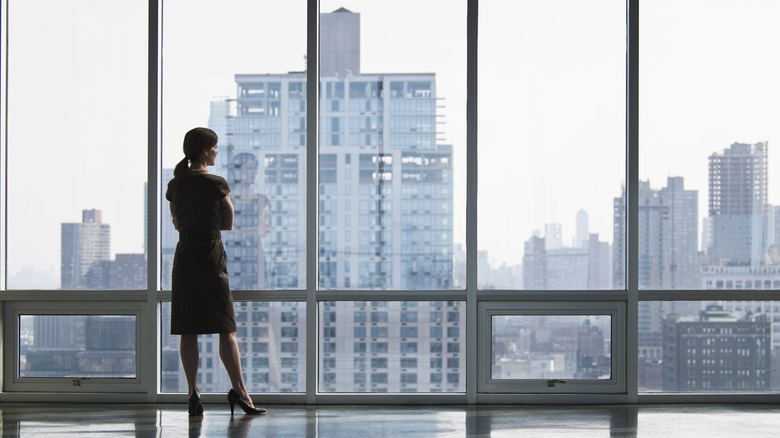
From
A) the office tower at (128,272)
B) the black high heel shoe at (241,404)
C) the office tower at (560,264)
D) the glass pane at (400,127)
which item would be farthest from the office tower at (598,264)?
the office tower at (128,272)

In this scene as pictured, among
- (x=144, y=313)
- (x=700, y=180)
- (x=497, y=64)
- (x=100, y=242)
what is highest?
(x=497, y=64)

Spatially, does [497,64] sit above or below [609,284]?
above

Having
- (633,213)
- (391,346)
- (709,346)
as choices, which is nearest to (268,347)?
(391,346)

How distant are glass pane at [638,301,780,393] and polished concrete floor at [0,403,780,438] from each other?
151 mm

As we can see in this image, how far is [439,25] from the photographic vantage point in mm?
4258

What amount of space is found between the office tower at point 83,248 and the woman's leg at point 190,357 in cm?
74

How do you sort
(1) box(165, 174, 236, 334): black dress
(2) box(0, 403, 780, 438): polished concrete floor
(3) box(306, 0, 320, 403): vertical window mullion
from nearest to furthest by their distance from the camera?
(2) box(0, 403, 780, 438): polished concrete floor < (1) box(165, 174, 236, 334): black dress < (3) box(306, 0, 320, 403): vertical window mullion

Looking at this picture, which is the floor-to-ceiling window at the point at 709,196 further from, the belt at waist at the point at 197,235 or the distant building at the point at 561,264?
the belt at waist at the point at 197,235

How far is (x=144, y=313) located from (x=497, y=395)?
186 cm

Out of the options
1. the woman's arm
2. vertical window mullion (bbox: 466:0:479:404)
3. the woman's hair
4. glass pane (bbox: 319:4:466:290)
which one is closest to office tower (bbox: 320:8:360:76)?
glass pane (bbox: 319:4:466:290)

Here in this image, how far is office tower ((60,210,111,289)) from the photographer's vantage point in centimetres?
430

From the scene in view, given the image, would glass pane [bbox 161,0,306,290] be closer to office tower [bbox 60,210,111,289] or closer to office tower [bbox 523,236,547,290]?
office tower [bbox 60,210,111,289]

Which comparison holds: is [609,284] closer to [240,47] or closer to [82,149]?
[240,47]

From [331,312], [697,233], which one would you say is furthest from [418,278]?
[697,233]
